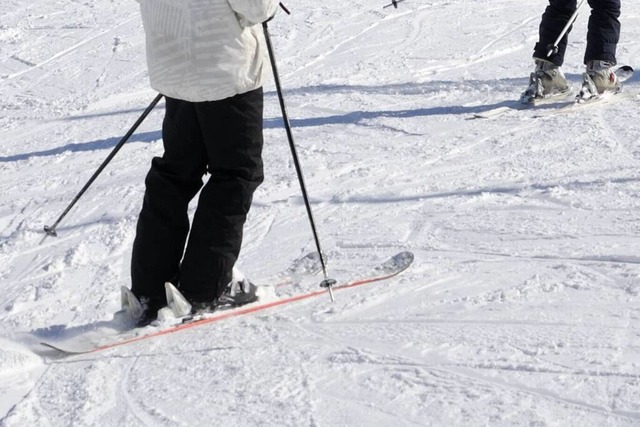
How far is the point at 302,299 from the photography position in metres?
3.60

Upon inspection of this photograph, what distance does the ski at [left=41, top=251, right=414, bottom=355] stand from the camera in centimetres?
327

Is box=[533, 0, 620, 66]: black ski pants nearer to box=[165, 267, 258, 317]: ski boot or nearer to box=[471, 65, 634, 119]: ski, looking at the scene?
box=[471, 65, 634, 119]: ski

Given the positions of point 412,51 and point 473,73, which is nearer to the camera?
point 473,73

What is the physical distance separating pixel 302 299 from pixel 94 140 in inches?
149

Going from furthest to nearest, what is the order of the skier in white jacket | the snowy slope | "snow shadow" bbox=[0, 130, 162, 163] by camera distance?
"snow shadow" bbox=[0, 130, 162, 163] → the skier in white jacket → the snowy slope

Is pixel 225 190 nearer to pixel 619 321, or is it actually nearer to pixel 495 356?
pixel 495 356

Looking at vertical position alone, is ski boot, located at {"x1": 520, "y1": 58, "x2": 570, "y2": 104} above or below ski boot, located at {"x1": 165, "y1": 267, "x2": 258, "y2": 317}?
below

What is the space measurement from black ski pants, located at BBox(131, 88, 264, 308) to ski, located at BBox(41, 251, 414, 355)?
0.30 ft

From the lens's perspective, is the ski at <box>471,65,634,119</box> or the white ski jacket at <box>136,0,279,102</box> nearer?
the white ski jacket at <box>136,0,279,102</box>

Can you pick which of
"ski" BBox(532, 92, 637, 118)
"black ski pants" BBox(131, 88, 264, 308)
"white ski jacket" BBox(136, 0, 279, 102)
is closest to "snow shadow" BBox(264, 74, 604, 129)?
"ski" BBox(532, 92, 637, 118)

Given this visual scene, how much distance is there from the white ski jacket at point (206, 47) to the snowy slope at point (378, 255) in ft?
2.96

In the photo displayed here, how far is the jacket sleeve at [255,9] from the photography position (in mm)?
2982

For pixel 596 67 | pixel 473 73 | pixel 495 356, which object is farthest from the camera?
pixel 473 73

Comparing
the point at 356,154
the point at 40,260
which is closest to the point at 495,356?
the point at 40,260
